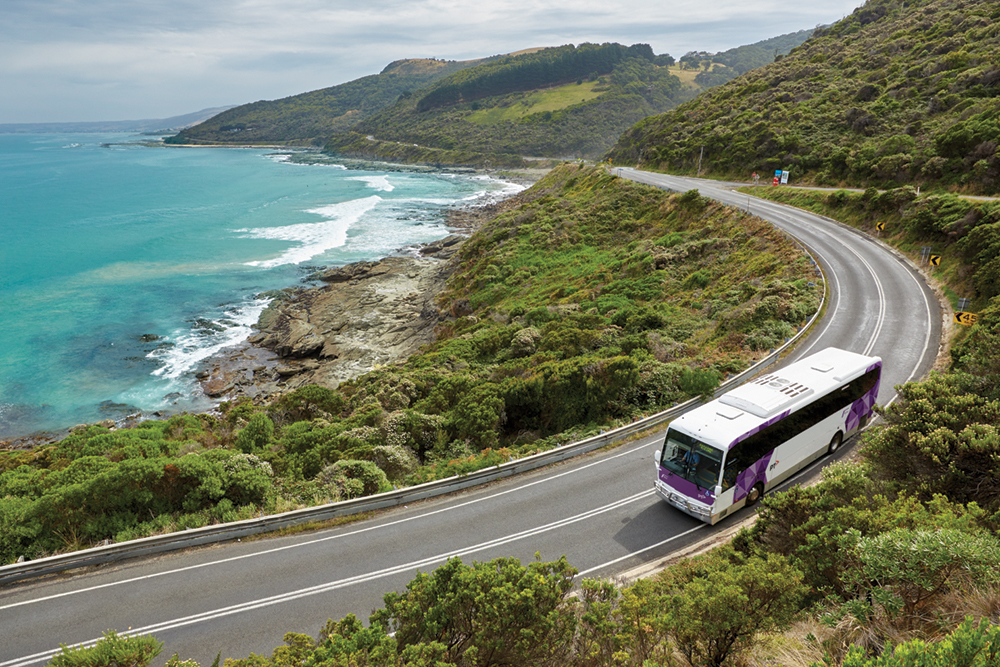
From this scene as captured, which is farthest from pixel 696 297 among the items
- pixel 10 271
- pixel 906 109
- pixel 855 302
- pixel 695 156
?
pixel 10 271

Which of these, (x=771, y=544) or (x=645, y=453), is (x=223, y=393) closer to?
(x=645, y=453)

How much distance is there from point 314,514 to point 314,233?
234 ft

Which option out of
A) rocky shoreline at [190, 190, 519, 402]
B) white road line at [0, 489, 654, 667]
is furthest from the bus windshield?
rocky shoreline at [190, 190, 519, 402]

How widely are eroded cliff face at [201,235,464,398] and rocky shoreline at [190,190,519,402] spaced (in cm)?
7

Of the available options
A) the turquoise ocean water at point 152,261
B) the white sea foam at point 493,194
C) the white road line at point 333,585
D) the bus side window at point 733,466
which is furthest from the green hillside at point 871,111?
the turquoise ocean water at point 152,261

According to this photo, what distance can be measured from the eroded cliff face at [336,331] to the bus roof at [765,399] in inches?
1093

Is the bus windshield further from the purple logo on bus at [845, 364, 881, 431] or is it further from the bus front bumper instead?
the purple logo on bus at [845, 364, 881, 431]

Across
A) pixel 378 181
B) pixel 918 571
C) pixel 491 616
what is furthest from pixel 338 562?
pixel 378 181

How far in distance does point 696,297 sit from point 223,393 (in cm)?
3185

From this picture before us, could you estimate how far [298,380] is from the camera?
3597 cm

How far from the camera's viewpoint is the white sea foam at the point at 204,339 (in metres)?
37.5

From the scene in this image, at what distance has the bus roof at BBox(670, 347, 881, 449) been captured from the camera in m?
12.0

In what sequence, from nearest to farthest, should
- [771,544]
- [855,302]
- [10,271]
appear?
[771,544] → [855,302] → [10,271]

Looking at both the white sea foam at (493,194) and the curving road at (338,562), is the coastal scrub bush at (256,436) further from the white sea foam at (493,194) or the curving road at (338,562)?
the white sea foam at (493,194)
